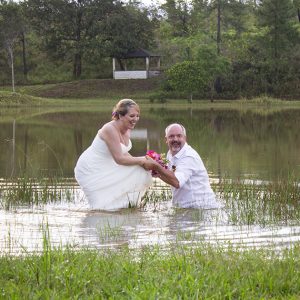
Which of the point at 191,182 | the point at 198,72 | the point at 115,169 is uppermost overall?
the point at 198,72

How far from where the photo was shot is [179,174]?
916 centimetres

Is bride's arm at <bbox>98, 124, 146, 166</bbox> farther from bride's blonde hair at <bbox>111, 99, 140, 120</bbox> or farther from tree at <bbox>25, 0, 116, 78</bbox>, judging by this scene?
tree at <bbox>25, 0, 116, 78</bbox>

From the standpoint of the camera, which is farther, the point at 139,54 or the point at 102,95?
the point at 139,54

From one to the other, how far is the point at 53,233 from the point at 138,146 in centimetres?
1273

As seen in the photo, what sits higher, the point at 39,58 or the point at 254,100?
the point at 39,58

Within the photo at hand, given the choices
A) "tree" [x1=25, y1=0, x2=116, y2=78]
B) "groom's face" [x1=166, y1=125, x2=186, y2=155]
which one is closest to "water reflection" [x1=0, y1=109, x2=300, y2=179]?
"groom's face" [x1=166, y1=125, x2=186, y2=155]

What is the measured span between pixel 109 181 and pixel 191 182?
→ 48.0 inches

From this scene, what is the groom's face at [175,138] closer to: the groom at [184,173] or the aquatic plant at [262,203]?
the groom at [184,173]

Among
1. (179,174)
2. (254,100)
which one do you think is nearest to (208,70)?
(254,100)

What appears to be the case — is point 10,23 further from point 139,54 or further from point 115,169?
point 115,169

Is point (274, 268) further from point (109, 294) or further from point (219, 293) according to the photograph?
point (109, 294)

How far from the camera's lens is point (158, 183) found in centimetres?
1233

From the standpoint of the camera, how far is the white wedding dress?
9.92 m

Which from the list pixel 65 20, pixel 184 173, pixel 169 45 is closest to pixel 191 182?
pixel 184 173
